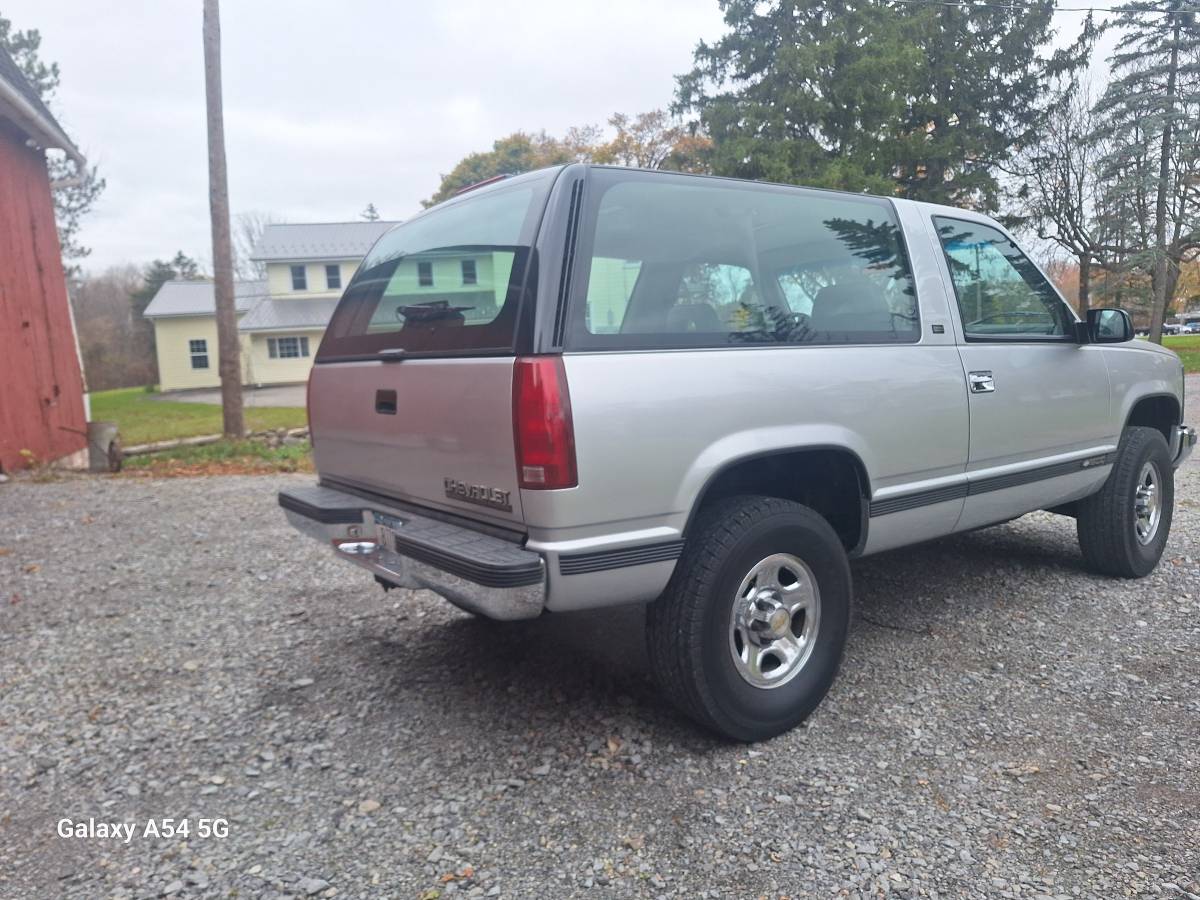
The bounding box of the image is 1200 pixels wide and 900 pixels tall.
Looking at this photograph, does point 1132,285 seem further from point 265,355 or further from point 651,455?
point 265,355

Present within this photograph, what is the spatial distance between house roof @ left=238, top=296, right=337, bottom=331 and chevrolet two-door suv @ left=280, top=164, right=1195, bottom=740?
33.5 meters

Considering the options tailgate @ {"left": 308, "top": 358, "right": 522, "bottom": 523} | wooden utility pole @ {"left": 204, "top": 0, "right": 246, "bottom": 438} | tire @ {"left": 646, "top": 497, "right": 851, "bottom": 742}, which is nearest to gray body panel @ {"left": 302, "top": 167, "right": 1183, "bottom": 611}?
tailgate @ {"left": 308, "top": 358, "right": 522, "bottom": 523}

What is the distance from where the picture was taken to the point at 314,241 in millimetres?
37312

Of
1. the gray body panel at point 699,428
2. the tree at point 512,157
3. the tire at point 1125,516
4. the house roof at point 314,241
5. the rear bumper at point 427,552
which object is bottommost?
the tire at point 1125,516

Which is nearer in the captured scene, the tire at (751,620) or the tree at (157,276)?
the tire at (751,620)

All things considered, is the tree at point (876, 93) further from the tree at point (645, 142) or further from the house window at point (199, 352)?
the house window at point (199, 352)

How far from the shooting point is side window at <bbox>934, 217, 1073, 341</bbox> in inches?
148

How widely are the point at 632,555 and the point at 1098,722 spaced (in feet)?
6.17

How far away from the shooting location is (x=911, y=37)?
24719mm

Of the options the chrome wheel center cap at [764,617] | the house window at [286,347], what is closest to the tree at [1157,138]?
the chrome wheel center cap at [764,617]

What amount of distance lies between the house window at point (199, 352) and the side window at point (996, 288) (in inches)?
1473

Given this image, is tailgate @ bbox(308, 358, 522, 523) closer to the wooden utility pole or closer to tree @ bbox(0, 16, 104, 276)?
the wooden utility pole

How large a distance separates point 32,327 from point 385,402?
971 cm

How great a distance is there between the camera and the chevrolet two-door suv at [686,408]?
2.51 m
